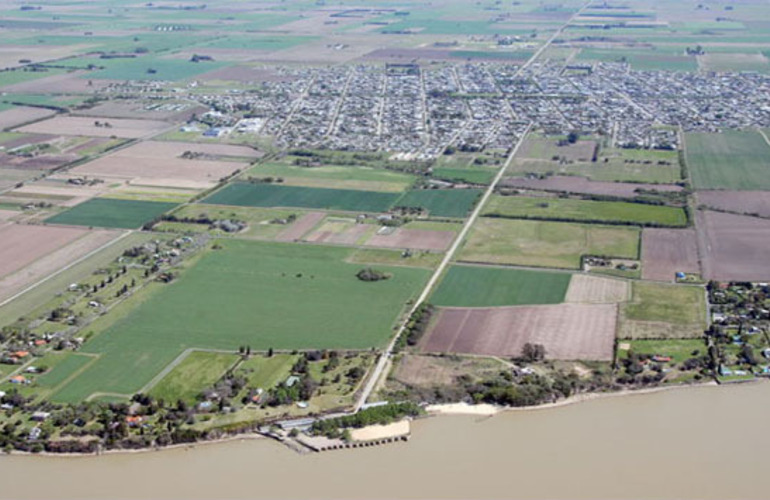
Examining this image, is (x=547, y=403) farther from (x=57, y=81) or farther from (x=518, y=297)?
(x=57, y=81)

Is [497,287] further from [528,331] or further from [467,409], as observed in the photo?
[467,409]

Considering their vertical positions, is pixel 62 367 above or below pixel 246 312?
above

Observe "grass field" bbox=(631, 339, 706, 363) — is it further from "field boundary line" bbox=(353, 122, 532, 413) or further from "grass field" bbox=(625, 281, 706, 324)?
"field boundary line" bbox=(353, 122, 532, 413)

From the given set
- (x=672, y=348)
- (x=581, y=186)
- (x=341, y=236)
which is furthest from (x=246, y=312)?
(x=581, y=186)

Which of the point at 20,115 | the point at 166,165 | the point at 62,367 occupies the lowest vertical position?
the point at 62,367

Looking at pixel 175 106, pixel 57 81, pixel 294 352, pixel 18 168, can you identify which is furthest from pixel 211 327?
pixel 57 81

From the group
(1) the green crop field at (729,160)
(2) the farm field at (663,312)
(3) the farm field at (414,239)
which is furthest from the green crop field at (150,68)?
(2) the farm field at (663,312)

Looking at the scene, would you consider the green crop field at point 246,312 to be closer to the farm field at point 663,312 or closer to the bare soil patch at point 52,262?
the bare soil patch at point 52,262

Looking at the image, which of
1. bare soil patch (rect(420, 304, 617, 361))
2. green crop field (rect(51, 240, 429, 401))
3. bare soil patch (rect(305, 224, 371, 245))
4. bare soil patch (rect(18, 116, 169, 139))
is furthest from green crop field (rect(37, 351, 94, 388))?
bare soil patch (rect(18, 116, 169, 139))
